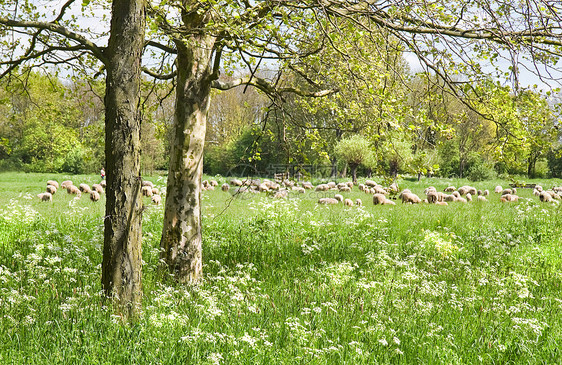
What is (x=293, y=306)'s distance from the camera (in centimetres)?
483

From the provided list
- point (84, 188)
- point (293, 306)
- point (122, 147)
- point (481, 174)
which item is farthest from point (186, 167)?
point (481, 174)

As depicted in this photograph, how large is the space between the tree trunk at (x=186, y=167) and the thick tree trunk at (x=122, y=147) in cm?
193

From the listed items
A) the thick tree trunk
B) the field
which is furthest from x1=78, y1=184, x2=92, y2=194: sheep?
the thick tree trunk

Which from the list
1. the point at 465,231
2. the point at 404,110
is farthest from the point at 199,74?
the point at 465,231

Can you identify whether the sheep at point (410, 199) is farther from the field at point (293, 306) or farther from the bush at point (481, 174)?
the bush at point (481, 174)

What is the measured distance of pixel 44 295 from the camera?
4.64 meters

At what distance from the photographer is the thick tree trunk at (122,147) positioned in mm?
4336

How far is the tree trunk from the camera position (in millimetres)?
6395

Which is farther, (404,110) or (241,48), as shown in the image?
(404,110)

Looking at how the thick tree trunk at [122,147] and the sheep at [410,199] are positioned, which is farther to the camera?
the sheep at [410,199]

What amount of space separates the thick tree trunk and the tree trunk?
193cm

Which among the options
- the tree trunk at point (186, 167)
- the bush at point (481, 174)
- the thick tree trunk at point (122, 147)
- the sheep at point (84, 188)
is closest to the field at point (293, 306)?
the thick tree trunk at point (122, 147)

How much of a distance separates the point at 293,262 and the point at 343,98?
121 inches

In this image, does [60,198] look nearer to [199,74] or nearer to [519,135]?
[199,74]
